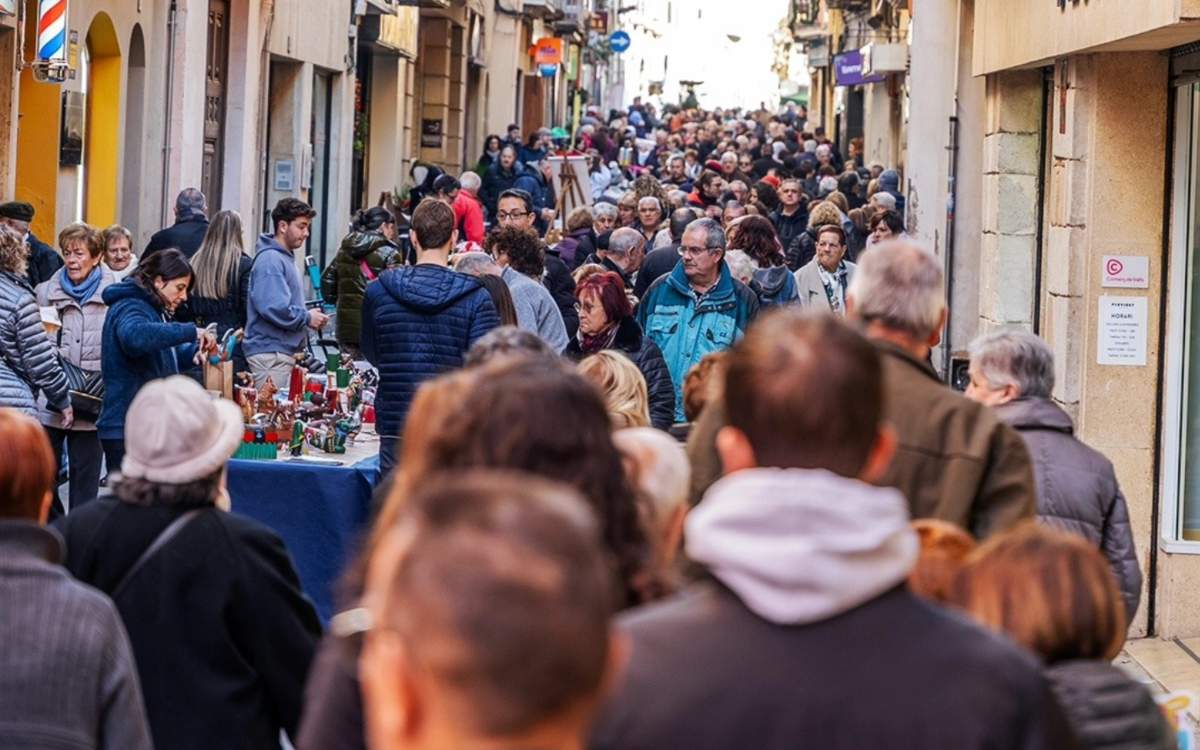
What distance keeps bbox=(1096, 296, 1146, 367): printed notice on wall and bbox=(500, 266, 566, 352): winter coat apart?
2.62 meters

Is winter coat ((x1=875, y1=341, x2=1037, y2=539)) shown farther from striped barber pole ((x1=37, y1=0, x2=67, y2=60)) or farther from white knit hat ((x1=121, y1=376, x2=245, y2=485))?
striped barber pole ((x1=37, y1=0, x2=67, y2=60))

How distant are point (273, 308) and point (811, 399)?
9375 mm

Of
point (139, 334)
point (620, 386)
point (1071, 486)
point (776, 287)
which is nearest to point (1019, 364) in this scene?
point (1071, 486)

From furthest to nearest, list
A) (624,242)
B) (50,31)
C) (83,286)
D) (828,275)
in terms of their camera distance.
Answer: (50,31) < (624,242) < (828,275) < (83,286)

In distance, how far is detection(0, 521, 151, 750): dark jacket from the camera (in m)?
4.19

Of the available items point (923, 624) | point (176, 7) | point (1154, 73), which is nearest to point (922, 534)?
point (923, 624)

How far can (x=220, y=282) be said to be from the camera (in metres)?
12.3

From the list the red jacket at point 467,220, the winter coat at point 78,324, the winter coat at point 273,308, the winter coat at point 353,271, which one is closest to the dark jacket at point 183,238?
the winter coat at point 353,271

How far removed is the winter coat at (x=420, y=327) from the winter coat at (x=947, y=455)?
4.28 meters

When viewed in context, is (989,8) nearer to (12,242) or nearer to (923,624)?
(12,242)

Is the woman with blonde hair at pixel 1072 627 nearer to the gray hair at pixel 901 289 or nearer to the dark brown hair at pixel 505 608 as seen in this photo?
the dark brown hair at pixel 505 608

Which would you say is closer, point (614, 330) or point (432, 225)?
point (614, 330)

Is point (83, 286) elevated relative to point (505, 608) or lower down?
elevated

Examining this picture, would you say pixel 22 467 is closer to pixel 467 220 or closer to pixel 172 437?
pixel 172 437
